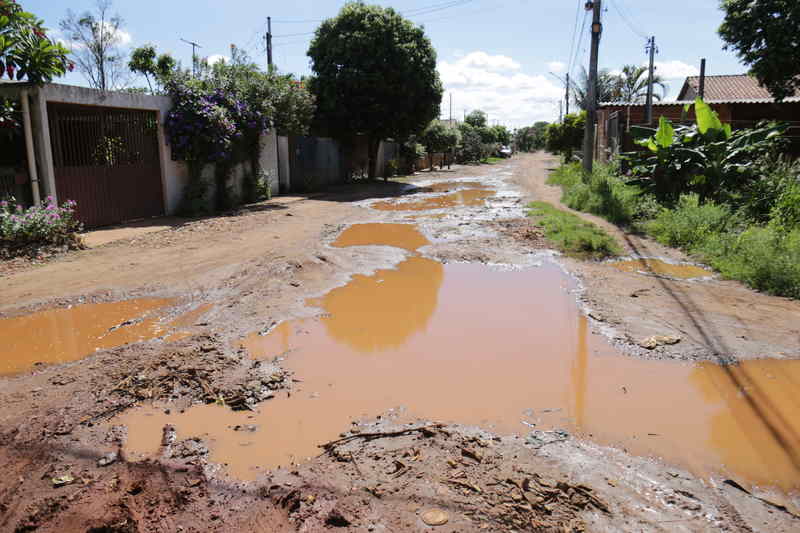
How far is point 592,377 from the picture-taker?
489 cm

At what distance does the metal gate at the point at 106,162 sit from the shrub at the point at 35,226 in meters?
1.49

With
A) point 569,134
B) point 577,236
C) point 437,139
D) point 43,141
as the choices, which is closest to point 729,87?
point 569,134

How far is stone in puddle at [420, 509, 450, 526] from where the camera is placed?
2842mm

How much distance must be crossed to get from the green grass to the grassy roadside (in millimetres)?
1155

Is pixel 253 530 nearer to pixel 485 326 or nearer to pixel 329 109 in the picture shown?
pixel 485 326

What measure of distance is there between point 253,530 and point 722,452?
3.03 m

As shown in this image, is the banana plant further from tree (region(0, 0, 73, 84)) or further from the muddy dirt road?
tree (region(0, 0, 73, 84))

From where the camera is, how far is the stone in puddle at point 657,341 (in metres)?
5.45

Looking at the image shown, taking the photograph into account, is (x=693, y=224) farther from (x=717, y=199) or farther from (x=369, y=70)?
(x=369, y=70)

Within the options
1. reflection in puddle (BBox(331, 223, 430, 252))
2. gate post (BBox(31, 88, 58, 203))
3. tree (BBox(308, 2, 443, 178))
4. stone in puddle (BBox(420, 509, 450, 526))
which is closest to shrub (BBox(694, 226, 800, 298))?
reflection in puddle (BBox(331, 223, 430, 252))

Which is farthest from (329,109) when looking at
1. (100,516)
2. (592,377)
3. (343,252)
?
(100,516)

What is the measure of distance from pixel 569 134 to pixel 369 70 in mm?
16751

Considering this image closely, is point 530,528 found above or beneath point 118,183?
beneath

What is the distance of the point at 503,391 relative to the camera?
15.2ft
